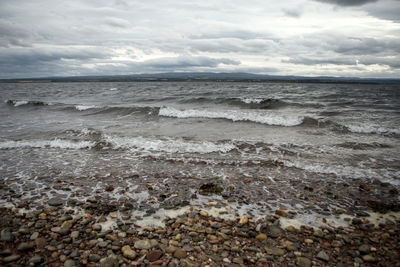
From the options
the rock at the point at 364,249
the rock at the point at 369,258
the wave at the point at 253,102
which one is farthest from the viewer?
the wave at the point at 253,102

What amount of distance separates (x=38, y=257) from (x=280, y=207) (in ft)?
16.4

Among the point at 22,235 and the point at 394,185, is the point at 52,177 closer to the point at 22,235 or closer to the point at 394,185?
A: the point at 22,235

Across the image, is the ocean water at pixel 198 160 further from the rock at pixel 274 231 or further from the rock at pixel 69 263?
the rock at pixel 69 263

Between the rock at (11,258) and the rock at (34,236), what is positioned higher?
the rock at (11,258)

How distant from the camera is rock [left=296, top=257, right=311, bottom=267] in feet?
11.6

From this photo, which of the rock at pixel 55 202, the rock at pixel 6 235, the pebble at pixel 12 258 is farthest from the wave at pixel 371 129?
the rock at pixel 6 235

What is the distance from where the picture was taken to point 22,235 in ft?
13.8

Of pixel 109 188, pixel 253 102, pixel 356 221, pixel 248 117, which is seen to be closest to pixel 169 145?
pixel 109 188

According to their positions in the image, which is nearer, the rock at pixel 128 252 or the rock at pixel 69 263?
the rock at pixel 69 263

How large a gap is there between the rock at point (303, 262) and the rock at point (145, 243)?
245 cm

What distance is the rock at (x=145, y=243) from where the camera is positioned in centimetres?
391

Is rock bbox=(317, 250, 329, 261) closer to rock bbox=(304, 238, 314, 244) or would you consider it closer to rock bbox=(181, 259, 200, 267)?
rock bbox=(304, 238, 314, 244)

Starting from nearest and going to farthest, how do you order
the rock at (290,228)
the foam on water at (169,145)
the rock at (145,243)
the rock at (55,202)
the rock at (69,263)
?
the rock at (69,263), the rock at (145,243), the rock at (290,228), the rock at (55,202), the foam on water at (169,145)

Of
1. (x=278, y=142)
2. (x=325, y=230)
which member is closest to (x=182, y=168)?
(x=325, y=230)
